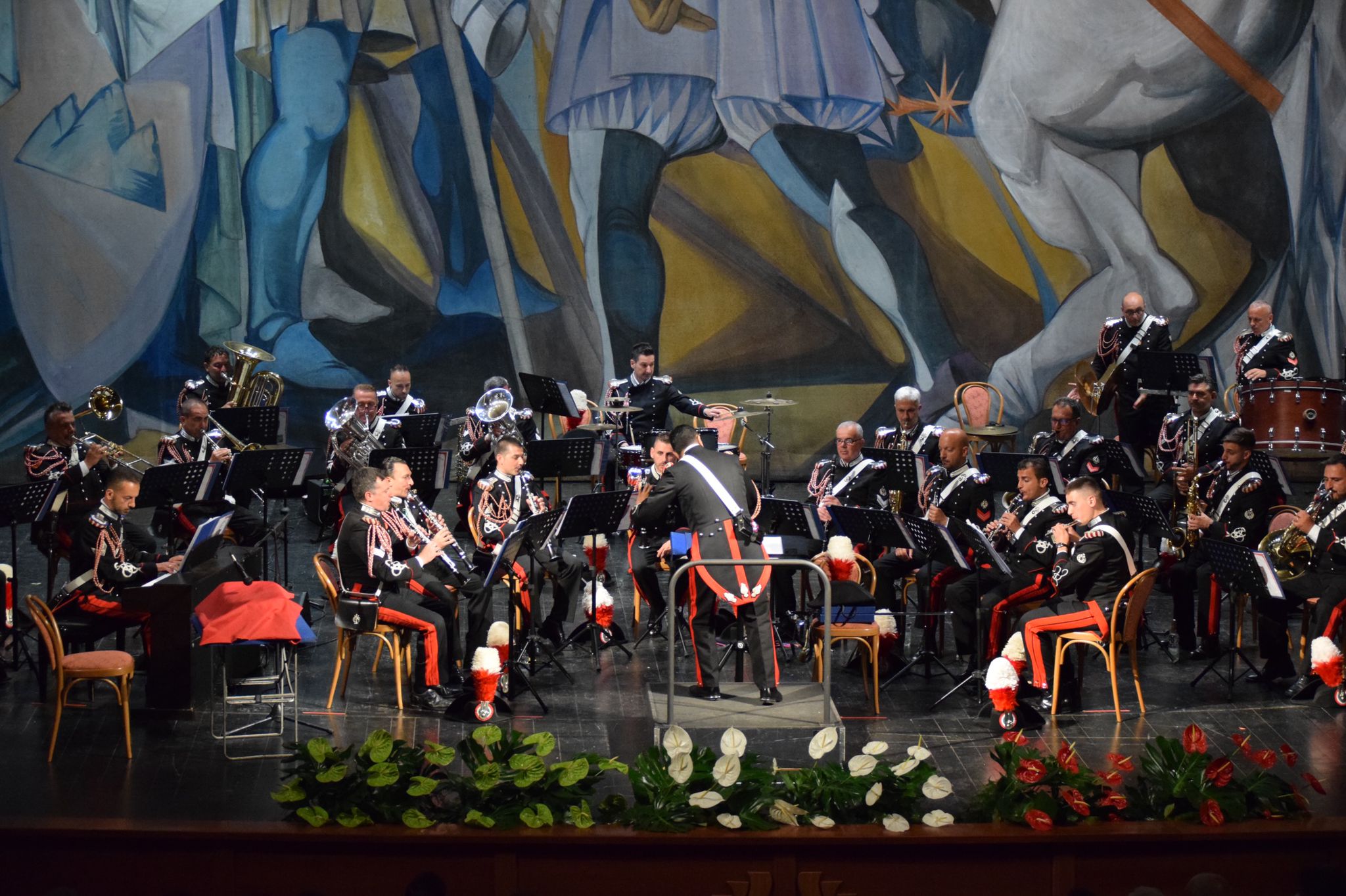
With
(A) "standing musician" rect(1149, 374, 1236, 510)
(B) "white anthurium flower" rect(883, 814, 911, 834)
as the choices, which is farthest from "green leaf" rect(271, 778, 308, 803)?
(A) "standing musician" rect(1149, 374, 1236, 510)

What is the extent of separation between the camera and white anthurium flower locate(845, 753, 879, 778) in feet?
21.5

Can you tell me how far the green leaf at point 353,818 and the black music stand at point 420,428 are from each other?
5.80m

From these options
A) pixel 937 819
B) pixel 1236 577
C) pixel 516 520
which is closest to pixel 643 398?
pixel 516 520

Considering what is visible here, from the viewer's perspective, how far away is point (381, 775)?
6473mm

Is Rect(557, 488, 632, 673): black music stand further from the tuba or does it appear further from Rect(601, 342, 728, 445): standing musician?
the tuba

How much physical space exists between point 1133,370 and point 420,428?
647 cm

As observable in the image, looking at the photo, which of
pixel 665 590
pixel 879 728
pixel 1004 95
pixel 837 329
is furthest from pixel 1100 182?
pixel 879 728

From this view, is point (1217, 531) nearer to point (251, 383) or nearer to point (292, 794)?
point (292, 794)

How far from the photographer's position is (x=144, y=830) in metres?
6.29

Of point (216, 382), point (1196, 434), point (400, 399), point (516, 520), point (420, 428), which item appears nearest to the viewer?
point (516, 520)

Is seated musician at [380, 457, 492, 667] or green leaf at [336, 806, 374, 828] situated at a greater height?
seated musician at [380, 457, 492, 667]

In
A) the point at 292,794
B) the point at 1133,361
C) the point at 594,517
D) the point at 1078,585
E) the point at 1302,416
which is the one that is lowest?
the point at 292,794

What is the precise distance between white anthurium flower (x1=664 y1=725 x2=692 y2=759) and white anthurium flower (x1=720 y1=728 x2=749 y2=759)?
0.15m

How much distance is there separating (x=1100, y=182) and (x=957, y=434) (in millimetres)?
6688
